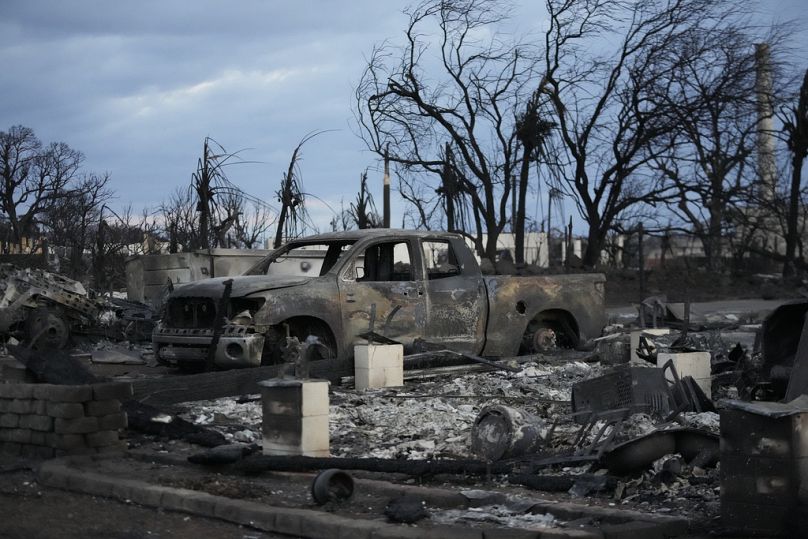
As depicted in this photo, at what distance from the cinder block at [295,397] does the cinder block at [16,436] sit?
69.0 inches

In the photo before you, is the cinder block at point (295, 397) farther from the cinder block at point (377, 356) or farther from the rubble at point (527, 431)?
the cinder block at point (377, 356)

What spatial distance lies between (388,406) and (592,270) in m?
18.3

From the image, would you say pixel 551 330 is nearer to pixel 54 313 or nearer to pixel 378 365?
pixel 378 365

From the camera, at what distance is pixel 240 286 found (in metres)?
10.8

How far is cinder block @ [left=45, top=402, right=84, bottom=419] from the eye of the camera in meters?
6.84

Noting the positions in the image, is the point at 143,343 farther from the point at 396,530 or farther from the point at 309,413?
the point at 396,530

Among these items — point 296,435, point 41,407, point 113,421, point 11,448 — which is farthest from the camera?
point 11,448

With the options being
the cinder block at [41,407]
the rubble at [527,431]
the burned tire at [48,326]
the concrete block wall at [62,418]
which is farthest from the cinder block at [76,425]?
the burned tire at [48,326]

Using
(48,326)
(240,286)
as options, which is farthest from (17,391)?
(48,326)

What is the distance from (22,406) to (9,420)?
234 mm

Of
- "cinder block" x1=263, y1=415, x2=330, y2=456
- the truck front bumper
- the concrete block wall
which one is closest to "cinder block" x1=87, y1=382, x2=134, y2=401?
the concrete block wall

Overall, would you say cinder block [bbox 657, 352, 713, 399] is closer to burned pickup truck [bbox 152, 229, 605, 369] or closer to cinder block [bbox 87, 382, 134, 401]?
burned pickup truck [bbox 152, 229, 605, 369]

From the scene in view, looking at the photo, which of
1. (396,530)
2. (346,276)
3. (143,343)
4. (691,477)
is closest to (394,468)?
(396,530)

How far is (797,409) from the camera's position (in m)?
4.71
